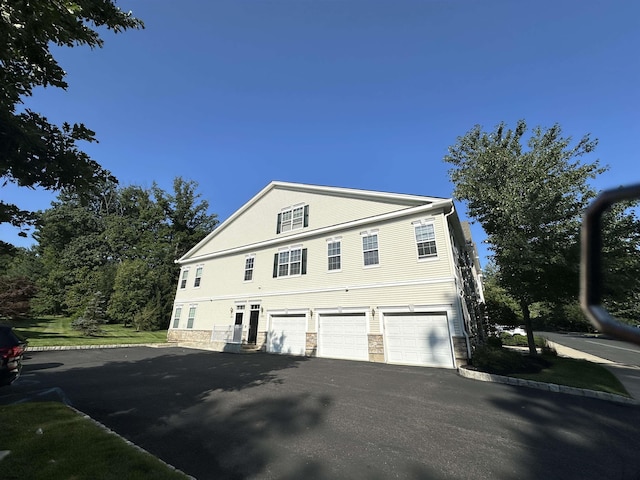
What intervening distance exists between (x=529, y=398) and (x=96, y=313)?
27.6 meters

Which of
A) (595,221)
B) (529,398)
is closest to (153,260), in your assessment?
(529,398)

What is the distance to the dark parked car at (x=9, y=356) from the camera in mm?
6840

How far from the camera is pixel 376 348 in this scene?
13.1 metres

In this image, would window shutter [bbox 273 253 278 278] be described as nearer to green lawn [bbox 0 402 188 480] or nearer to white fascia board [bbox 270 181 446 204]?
white fascia board [bbox 270 181 446 204]

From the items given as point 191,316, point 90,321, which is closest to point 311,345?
point 191,316

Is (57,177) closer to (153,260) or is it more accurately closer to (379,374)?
(379,374)

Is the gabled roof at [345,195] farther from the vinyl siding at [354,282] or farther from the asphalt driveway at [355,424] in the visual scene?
the asphalt driveway at [355,424]

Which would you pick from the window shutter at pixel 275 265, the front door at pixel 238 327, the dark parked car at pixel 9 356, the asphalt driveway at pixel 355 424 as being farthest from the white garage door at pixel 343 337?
the dark parked car at pixel 9 356

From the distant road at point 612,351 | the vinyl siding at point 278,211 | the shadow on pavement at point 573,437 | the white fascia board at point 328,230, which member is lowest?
the shadow on pavement at point 573,437

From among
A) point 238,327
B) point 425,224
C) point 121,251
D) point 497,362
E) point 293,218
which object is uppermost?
point 121,251

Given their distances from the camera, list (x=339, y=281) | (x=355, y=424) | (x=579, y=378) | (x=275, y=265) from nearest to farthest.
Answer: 1. (x=355, y=424)
2. (x=579, y=378)
3. (x=339, y=281)
4. (x=275, y=265)

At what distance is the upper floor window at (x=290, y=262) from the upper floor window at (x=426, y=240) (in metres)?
6.63

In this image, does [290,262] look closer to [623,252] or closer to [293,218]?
[293,218]

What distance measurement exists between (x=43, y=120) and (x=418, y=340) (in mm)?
14110
